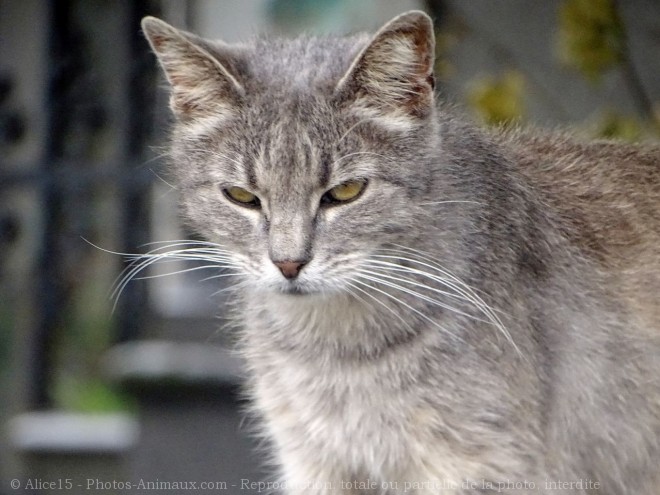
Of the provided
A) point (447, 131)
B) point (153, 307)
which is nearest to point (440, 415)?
point (447, 131)

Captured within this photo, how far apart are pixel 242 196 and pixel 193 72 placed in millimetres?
282

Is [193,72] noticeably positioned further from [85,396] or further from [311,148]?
[85,396]

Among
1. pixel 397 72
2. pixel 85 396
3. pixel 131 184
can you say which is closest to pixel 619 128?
pixel 397 72

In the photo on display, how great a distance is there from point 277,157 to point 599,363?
88cm

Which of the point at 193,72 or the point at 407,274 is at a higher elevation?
the point at 193,72

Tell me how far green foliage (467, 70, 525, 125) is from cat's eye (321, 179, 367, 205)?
1.81 meters

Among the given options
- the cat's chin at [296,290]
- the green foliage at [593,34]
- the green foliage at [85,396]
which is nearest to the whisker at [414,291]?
the cat's chin at [296,290]

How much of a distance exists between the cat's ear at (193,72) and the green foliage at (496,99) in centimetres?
181

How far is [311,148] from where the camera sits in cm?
268

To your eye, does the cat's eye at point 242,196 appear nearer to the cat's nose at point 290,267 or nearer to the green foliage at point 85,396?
the cat's nose at point 290,267

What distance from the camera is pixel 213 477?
187 inches

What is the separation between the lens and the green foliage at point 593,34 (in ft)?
15.1

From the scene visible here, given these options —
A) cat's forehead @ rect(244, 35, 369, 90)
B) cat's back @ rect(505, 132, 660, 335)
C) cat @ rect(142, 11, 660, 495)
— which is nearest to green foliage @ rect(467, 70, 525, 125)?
cat's back @ rect(505, 132, 660, 335)

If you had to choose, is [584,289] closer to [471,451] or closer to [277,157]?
[471,451]
